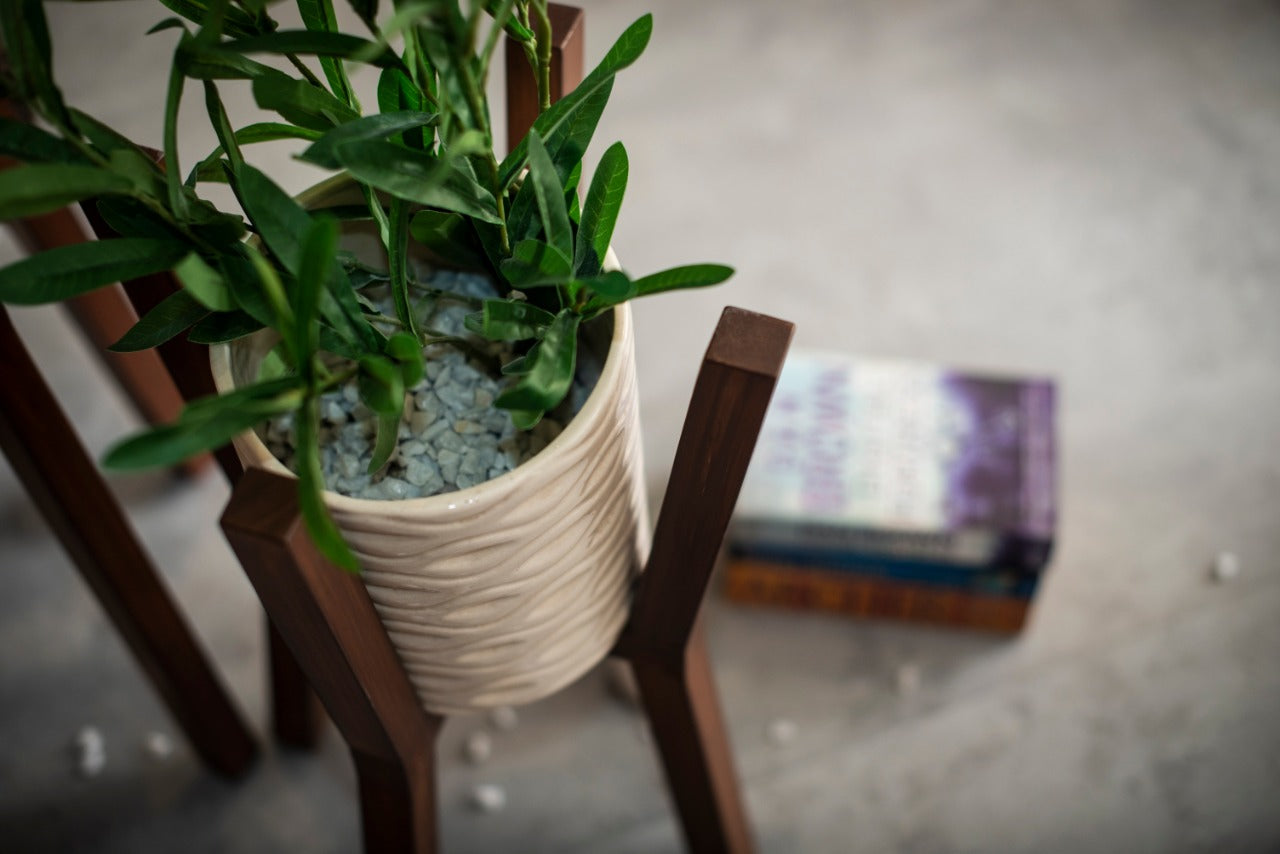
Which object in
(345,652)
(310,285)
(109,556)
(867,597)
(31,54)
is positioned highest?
(31,54)

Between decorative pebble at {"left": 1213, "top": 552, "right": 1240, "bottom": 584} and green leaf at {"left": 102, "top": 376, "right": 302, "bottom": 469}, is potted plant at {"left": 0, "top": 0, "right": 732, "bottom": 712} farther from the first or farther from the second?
decorative pebble at {"left": 1213, "top": 552, "right": 1240, "bottom": 584}

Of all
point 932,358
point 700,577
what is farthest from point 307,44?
point 932,358

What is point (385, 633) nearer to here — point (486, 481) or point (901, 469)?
point (486, 481)

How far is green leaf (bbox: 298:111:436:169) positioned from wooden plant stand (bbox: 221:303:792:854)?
0.51ft

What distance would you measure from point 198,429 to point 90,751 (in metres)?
0.92

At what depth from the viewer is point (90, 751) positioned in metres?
1.26

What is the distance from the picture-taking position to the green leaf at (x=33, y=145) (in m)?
0.54

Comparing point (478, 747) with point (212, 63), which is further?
point (478, 747)

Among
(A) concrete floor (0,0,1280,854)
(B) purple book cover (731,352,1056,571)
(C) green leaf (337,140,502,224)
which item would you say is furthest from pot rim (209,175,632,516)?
(B) purple book cover (731,352,1056,571)

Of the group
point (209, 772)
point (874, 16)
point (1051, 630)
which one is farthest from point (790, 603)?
point (874, 16)

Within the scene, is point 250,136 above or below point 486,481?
above

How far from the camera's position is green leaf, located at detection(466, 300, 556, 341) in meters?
0.58

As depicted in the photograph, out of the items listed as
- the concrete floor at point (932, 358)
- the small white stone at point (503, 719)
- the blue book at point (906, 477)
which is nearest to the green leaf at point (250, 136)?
the concrete floor at point (932, 358)

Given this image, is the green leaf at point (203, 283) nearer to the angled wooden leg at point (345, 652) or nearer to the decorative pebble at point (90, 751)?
the angled wooden leg at point (345, 652)
